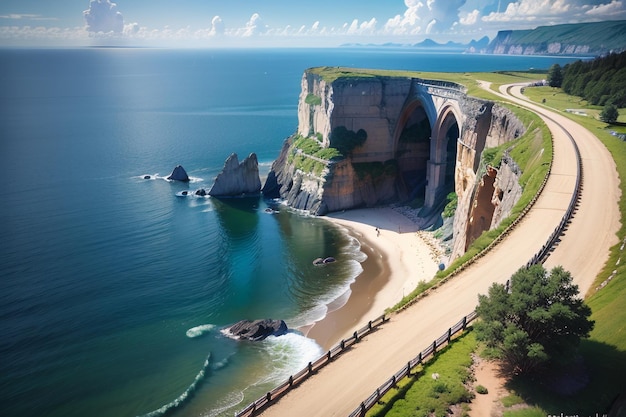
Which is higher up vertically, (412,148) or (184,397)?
(412,148)

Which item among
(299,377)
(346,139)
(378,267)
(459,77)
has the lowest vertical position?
(378,267)

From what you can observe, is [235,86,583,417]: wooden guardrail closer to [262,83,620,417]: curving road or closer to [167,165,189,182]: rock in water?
[262,83,620,417]: curving road

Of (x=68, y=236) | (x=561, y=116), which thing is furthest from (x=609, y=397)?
(x=68, y=236)

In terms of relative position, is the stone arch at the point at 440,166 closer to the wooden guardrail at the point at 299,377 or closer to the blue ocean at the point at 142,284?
the blue ocean at the point at 142,284

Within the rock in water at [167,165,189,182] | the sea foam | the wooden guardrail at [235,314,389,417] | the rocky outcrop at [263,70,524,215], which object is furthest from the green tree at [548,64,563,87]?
the sea foam

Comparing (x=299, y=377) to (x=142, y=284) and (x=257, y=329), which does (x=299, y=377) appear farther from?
(x=142, y=284)

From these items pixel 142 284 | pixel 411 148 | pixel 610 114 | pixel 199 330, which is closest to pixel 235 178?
pixel 411 148
